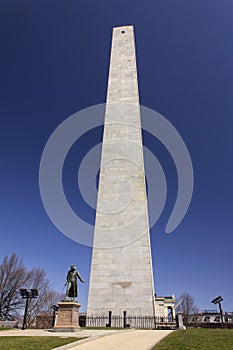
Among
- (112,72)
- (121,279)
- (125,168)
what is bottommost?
(121,279)

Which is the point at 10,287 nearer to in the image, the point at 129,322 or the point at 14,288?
the point at 14,288

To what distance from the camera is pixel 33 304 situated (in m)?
39.7

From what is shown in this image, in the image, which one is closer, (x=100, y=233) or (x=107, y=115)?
(x=100, y=233)

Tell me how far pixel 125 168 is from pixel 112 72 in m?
11.4

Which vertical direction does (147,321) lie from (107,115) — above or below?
below

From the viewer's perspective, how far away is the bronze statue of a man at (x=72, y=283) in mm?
13953

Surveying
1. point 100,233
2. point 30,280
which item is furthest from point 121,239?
point 30,280

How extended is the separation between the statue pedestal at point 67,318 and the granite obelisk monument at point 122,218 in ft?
16.5

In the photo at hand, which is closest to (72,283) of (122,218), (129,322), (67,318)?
(67,318)

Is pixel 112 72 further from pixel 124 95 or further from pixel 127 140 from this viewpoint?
pixel 127 140

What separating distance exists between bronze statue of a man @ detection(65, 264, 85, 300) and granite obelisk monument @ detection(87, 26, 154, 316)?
4.35 m

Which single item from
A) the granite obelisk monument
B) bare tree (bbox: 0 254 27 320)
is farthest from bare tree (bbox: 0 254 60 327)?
the granite obelisk monument

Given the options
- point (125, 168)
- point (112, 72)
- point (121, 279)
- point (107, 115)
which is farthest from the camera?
point (112, 72)

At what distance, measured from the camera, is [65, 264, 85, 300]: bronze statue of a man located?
13953 mm
